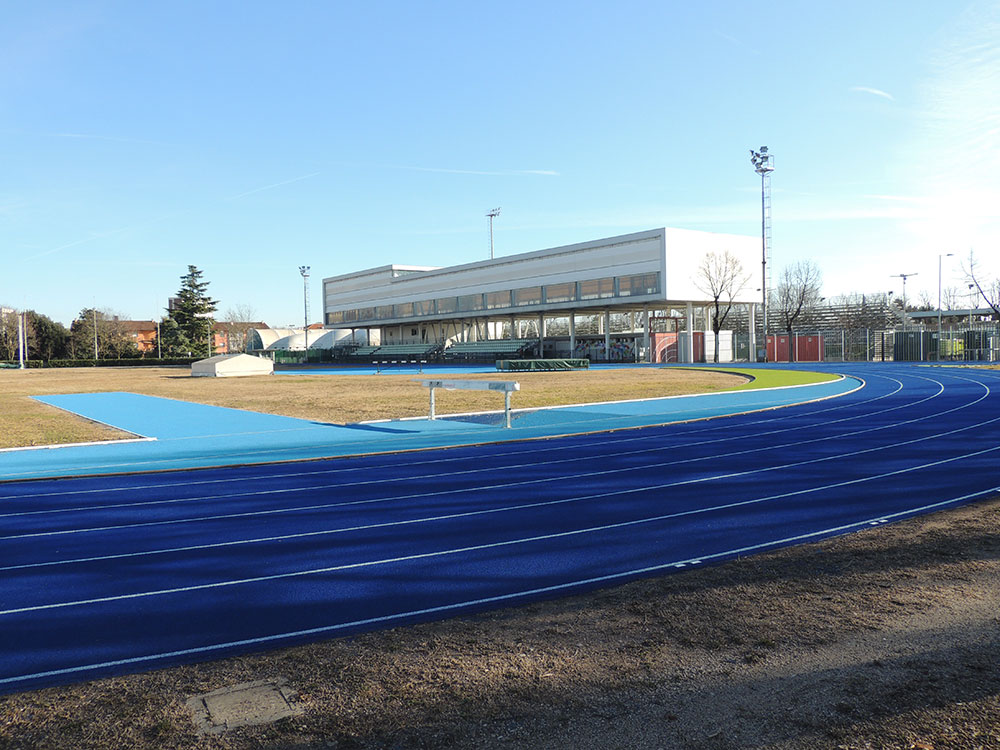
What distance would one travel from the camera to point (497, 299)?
72.8 meters

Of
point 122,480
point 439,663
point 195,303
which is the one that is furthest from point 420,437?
point 195,303

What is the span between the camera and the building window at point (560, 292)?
6394 cm

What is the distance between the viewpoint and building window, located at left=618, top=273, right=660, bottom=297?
5666 cm

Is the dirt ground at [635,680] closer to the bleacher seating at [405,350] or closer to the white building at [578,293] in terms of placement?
the white building at [578,293]

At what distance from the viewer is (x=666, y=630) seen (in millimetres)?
4867

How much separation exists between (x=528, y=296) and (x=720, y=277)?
17.9 m

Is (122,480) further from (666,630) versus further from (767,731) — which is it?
(767,731)

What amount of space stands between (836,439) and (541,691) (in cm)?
1201

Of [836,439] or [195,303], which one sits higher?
[195,303]

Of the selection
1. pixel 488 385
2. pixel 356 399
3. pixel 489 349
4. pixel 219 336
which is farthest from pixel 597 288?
pixel 219 336

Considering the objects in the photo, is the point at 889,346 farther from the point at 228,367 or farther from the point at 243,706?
the point at 243,706

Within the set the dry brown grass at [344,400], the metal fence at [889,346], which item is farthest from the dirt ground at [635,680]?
the metal fence at [889,346]

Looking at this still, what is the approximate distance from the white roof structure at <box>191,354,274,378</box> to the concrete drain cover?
45.9 metres

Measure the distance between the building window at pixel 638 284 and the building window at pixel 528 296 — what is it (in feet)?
33.0
